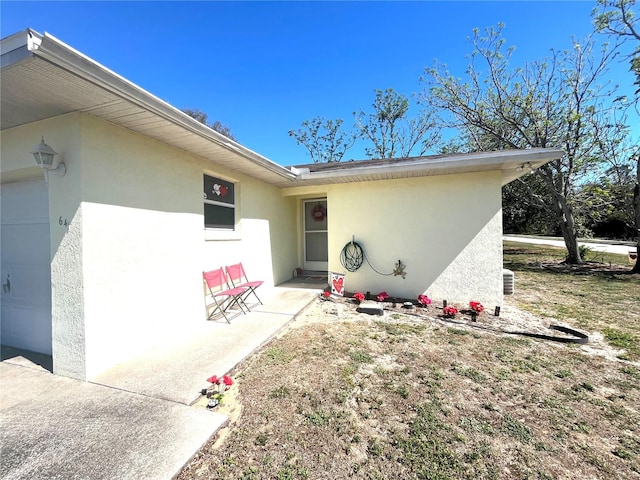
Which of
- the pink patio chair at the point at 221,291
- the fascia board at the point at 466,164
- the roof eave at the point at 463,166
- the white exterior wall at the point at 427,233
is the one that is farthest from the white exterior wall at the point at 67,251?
the white exterior wall at the point at 427,233

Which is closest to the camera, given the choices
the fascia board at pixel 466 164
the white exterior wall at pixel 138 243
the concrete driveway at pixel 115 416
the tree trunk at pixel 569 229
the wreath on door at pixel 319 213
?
the concrete driveway at pixel 115 416

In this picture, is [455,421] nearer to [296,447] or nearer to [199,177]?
[296,447]

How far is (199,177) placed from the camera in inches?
173

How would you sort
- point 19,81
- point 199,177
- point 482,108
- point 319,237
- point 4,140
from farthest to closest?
point 482,108 < point 319,237 < point 199,177 < point 4,140 < point 19,81

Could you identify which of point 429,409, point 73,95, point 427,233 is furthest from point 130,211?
point 427,233

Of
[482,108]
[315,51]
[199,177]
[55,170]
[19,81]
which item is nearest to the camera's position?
[19,81]

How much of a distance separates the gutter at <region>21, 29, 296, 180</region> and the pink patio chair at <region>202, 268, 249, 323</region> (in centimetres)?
225

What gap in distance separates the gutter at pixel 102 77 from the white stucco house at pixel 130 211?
1cm

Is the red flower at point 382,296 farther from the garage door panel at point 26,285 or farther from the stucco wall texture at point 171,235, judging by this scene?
the garage door panel at point 26,285

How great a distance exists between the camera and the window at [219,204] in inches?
189

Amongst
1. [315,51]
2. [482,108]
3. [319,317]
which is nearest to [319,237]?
[319,317]

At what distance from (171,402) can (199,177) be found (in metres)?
3.29

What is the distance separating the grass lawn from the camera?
1816 millimetres

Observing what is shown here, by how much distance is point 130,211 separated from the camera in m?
3.29
